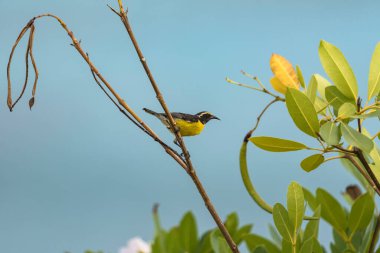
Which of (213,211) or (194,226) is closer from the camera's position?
(213,211)

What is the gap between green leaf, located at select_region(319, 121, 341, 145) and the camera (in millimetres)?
2268

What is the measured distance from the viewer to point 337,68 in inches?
98.1

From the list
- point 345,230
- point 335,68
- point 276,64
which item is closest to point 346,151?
point 335,68

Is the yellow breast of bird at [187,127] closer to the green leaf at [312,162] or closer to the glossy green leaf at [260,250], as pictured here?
the glossy green leaf at [260,250]

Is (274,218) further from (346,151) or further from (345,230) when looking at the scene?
(345,230)

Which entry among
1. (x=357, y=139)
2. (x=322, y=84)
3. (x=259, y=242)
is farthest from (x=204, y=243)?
(x=357, y=139)

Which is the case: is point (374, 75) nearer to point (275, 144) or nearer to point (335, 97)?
point (335, 97)

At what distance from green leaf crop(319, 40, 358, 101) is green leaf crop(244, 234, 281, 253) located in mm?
939

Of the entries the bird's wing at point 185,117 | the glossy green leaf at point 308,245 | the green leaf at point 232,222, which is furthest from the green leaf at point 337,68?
the bird's wing at point 185,117

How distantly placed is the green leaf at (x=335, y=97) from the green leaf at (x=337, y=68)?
21mm

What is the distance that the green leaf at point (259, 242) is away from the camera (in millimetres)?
3102

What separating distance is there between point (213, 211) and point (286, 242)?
1.14 ft

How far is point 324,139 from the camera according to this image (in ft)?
7.46

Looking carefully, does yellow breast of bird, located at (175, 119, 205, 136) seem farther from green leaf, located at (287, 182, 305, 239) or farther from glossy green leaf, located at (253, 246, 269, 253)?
green leaf, located at (287, 182, 305, 239)
